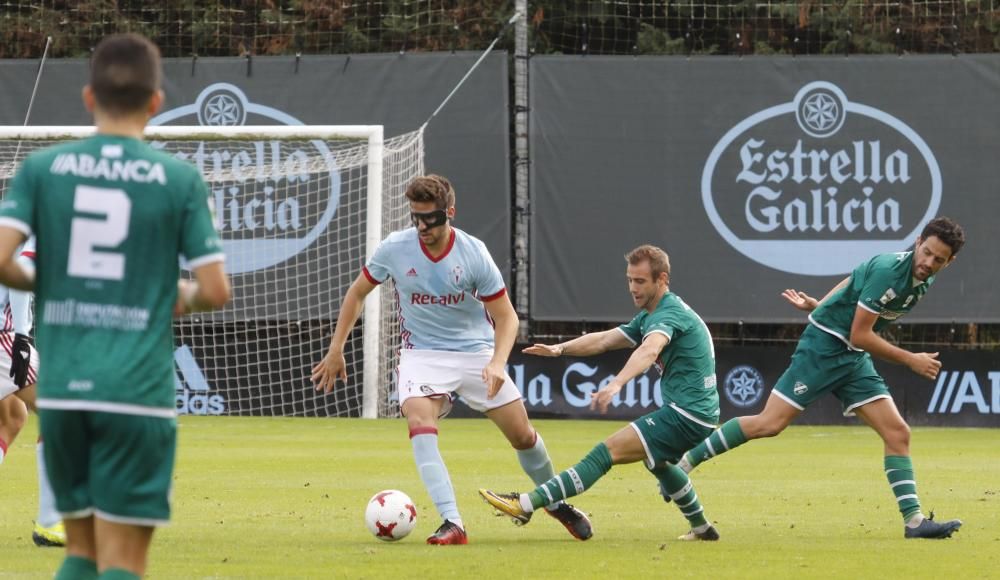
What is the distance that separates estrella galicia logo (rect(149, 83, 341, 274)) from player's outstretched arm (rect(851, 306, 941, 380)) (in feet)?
39.8

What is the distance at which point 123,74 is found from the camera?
14.3ft

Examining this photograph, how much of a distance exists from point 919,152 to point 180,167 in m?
16.7

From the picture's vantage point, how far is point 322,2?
25.0 m

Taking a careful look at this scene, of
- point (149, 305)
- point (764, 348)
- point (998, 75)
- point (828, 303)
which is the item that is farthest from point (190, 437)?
point (149, 305)

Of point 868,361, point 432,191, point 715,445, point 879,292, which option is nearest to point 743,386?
point 868,361

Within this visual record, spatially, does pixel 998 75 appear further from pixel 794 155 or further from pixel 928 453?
pixel 928 453

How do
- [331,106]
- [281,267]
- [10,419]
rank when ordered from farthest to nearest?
[331,106], [281,267], [10,419]

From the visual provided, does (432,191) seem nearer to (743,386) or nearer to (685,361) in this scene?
(685,361)

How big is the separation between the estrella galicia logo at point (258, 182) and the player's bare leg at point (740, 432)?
1164 cm

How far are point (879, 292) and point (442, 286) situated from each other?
238cm

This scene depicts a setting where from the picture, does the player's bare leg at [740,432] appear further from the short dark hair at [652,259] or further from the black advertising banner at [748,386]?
the black advertising banner at [748,386]

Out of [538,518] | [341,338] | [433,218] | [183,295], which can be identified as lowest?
[538,518]

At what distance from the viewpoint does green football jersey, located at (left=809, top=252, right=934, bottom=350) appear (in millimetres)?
8898

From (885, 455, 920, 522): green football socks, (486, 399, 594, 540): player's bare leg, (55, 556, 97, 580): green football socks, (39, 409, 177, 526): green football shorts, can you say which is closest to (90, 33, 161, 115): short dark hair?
(39, 409, 177, 526): green football shorts
